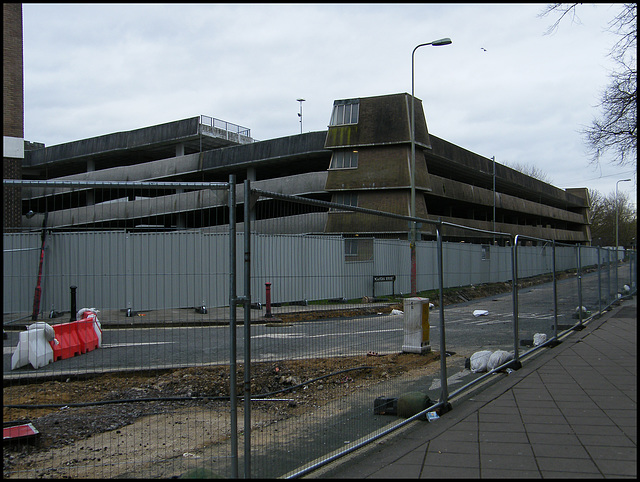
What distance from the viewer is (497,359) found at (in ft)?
26.8

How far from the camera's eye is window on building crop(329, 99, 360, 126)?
37.5 m

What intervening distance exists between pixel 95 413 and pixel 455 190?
39.4 m

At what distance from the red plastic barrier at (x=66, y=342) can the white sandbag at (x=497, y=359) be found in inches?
219

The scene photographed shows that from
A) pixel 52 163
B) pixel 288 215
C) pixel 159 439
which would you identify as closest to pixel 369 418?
pixel 159 439

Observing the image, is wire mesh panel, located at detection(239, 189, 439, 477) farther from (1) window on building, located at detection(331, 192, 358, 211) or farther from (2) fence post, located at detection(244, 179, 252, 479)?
(1) window on building, located at detection(331, 192, 358, 211)

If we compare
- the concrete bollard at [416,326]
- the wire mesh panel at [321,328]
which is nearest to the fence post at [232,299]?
the wire mesh panel at [321,328]

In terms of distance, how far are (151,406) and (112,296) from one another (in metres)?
2.90

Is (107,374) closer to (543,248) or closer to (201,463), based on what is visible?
(201,463)

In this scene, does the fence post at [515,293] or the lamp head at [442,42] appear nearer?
the fence post at [515,293]

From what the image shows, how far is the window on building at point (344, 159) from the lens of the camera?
122ft

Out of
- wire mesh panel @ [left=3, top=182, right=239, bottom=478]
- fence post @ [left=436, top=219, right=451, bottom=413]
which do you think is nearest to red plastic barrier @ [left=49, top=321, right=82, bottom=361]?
wire mesh panel @ [left=3, top=182, right=239, bottom=478]

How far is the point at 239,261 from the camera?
4980 millimetres

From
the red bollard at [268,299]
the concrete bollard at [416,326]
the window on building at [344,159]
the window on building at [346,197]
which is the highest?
the window on building at [344,159]

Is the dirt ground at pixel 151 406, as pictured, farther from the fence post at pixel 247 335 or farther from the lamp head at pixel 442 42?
the lamp head at pixel 442 42
